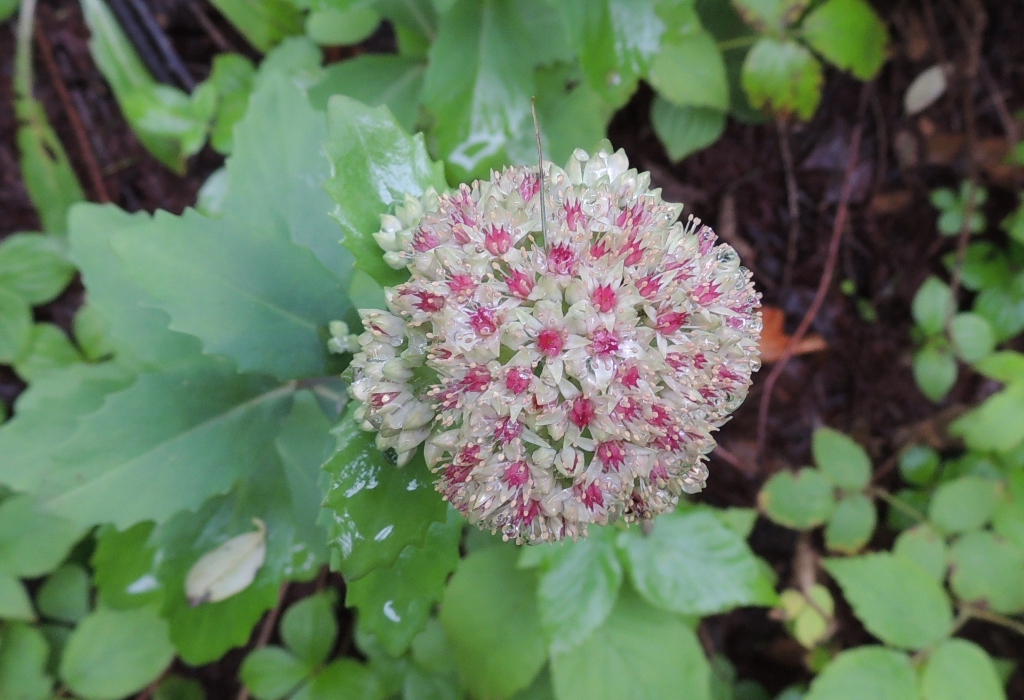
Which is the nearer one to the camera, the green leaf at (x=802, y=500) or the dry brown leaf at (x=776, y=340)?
the green leaf at (x=802, y=500)

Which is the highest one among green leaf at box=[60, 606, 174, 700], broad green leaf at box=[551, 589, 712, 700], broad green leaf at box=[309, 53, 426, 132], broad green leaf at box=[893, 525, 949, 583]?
broad green leaf at box=[309, 53, 426, 132]

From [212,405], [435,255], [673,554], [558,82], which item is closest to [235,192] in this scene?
[212,405]

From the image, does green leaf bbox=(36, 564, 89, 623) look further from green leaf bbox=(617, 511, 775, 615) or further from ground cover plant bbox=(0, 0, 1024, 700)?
green leaf bbox=(617, 511, 775, 615)

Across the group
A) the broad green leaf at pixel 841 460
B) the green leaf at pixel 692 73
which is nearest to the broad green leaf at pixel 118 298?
the green leaf at pixel 692 73

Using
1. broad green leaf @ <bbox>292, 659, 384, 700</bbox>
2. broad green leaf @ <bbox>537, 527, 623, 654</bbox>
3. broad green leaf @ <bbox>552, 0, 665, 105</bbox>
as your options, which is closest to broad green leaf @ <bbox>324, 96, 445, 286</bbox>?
broad green leaf @ <bbox>552, 0, 665, 105</bbox>

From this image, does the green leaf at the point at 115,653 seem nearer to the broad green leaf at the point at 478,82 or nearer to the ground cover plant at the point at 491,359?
the ground cover plant at the point at 491,359

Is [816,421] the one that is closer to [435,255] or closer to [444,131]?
[444,131]

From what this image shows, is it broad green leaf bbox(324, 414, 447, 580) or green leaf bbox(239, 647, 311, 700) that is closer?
broad green leaf bbox(324, 414, 447, 580)
